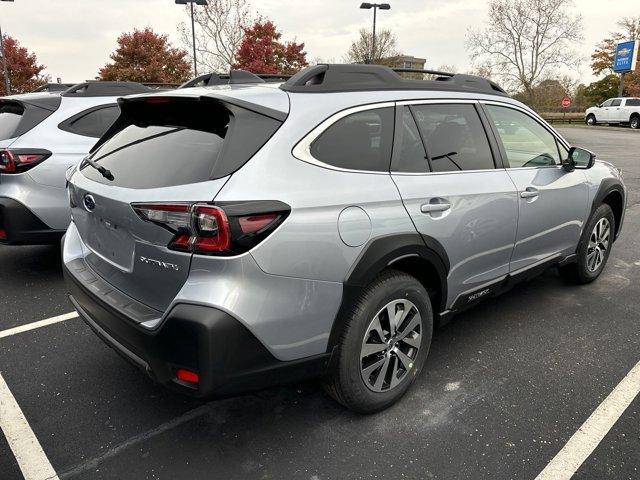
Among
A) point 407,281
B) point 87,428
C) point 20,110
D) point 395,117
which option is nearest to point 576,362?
point 407,281

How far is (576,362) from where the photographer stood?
3.22 meters

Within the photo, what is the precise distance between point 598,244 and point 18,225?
16.6 ft

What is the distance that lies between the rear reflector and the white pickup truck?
38413 millimetres

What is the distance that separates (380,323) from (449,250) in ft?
1.98

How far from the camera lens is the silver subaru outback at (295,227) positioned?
2.01 meters

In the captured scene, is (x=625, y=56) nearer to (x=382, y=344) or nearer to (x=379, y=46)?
(x=379, y=46)

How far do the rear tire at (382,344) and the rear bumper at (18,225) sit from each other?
316 centimetres

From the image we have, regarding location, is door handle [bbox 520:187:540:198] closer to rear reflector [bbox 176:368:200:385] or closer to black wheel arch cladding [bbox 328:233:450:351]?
black wheel arch cladding [bbox 328:233:450:351]

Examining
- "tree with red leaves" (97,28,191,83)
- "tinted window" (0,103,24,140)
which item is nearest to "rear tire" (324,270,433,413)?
"tinted window" (0,103,24,140)

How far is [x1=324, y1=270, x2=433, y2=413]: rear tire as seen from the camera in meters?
2.40

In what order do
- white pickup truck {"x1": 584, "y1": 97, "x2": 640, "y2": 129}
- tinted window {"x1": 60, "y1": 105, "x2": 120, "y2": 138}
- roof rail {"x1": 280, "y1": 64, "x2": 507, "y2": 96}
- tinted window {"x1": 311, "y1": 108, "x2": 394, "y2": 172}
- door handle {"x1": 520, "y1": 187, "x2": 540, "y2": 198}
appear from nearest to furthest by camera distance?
tinted window {"x1": 311, "y1": 108, "x2": 394, "y2": 172}
roof rail {"x1": 280, "y1": 64, "x2": 507, "y2": 96}
door handle {"x1": 520, "y1": 187, "x2": 540, "y2": 198}
tinted window {"x1": 60, "y1": 105, "x2": 120, "y2": 138}
white pickup truck {"x1": 584, "y1": 97, "x2": 640, "y2": 129}

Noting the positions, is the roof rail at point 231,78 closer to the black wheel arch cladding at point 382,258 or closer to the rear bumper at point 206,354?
the black wheel arch cladding at point 382,258

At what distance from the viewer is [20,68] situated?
3450 cm

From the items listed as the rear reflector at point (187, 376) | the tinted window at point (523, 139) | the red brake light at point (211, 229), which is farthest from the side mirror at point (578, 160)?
the rear reflector at point (187, 376)
